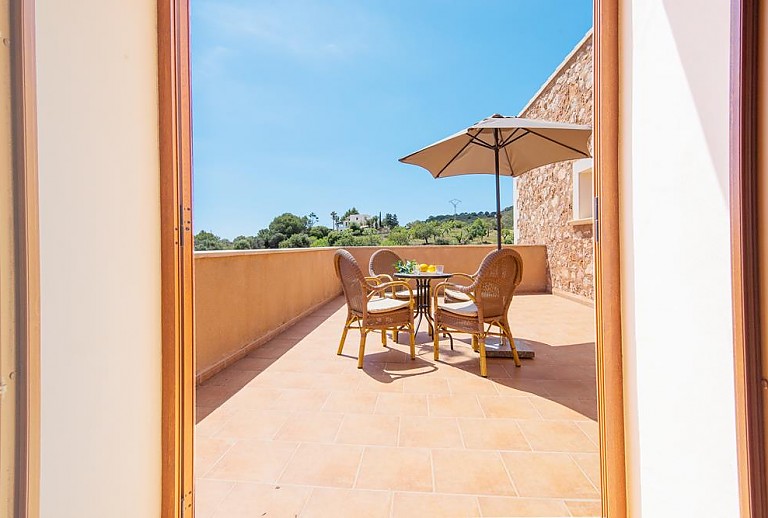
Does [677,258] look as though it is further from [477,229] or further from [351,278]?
[477,229]

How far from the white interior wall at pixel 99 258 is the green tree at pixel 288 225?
3251 cm

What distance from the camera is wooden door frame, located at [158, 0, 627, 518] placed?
1.06 m

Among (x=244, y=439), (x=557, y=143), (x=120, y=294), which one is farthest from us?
(x=557, y=143)

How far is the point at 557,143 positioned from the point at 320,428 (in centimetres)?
340

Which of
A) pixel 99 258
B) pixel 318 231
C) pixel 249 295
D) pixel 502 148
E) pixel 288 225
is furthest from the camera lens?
pixel 288 225

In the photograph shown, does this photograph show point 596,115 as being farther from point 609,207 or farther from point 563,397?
point 563,397

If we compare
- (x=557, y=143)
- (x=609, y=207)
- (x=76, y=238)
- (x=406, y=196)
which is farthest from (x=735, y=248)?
(x=406, y=196)

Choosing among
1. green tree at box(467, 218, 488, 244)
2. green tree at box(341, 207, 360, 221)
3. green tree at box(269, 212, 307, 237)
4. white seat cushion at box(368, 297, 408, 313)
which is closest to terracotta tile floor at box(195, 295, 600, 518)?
white seat cushion at box(368, 297, 408, 313)

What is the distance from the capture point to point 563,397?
235 cm

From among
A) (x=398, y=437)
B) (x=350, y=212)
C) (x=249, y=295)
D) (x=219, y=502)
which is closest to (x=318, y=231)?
(x=350, y=212)

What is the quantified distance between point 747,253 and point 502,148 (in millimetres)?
3437

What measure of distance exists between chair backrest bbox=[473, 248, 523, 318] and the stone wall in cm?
333

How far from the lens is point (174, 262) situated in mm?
1074

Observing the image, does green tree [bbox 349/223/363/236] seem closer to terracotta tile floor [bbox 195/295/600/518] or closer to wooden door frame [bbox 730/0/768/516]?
terracotta tile floor [bbox 195/295/600/518]
